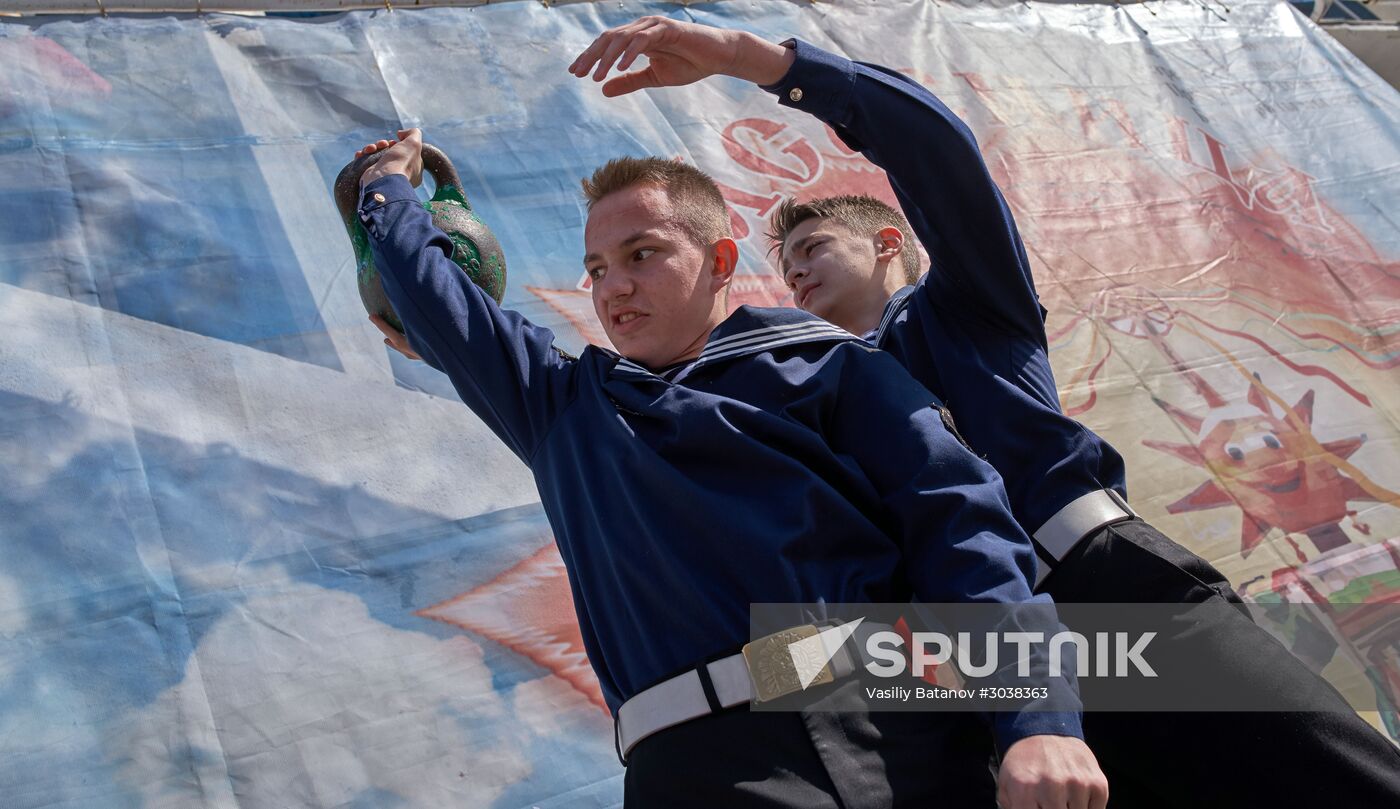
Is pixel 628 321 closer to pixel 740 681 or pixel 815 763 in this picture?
pixel 740 681

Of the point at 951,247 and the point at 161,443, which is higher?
the point at 951,247

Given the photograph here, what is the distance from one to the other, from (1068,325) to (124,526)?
8.97ft

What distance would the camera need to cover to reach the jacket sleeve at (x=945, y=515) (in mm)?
1298

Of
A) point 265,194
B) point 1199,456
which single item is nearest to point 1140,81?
point 1199,456

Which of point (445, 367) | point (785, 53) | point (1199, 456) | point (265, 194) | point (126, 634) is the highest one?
point (785, 53)

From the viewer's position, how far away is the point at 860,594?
1.37 meters

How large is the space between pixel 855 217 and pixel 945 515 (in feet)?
3.44

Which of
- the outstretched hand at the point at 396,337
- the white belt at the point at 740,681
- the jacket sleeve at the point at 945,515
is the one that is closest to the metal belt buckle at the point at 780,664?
the white belt at the point at 740,681

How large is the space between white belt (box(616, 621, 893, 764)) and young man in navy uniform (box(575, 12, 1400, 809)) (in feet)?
1.60

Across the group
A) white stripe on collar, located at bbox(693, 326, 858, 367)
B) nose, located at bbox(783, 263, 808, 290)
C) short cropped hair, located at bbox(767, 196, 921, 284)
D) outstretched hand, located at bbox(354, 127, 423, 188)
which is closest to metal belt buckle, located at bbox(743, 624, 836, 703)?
white stripe on collar, located at bbox(693, 326, 858, 367)

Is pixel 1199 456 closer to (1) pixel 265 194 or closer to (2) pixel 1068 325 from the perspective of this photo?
(2) pixel 1068 325

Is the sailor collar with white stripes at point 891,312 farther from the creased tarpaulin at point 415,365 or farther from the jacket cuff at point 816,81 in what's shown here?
the creased tarpaulin at point 415,365

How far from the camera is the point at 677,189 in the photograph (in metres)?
1.76

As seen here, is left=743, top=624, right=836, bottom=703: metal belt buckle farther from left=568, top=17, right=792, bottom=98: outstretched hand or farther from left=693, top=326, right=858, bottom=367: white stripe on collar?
left=568, top=17, right=792, bottom=98: outstretched hand
